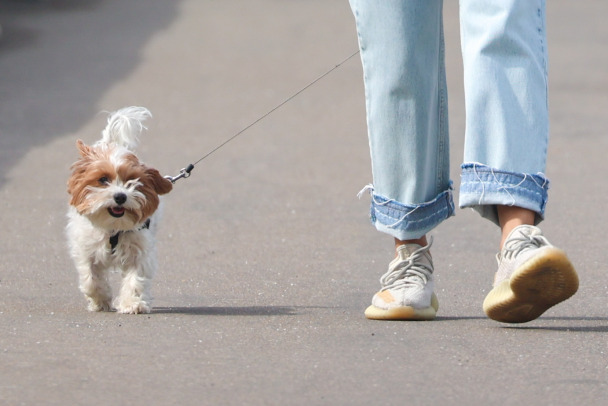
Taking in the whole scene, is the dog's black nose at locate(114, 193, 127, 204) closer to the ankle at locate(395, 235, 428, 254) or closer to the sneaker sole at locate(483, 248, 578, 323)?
the ankle at locate(395, 235, 428, 254)

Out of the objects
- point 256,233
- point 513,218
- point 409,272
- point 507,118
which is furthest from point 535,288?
point 256,233

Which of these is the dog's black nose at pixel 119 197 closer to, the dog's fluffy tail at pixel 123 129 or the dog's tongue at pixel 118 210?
the dog's tongue at pixel 118 210

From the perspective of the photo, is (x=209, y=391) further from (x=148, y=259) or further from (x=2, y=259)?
(x=2, y=259)

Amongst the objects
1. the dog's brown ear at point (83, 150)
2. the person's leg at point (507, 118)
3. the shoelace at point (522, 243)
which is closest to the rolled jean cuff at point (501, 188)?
the person's leg at point (507, 118)

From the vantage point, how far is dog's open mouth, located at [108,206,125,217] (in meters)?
5.10

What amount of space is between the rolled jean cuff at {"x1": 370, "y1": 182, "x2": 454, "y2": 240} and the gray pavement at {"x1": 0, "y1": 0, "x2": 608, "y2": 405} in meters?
0.35

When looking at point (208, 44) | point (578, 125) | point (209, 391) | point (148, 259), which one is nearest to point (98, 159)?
point (148, 259)

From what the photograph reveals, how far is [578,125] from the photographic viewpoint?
11.1 m

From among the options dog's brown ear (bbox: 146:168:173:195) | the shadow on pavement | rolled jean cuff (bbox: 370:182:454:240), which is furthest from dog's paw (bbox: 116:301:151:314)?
the shadow on pavement

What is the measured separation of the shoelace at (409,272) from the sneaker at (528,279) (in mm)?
409

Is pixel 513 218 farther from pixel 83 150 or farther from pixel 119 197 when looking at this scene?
pixel 83 150

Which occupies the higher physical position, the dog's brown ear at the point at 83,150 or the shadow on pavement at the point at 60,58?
the shadow on pavement at the point at 60,58

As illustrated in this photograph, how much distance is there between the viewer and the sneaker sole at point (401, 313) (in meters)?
Result: 4.45

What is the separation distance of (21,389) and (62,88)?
8856 millimetres
